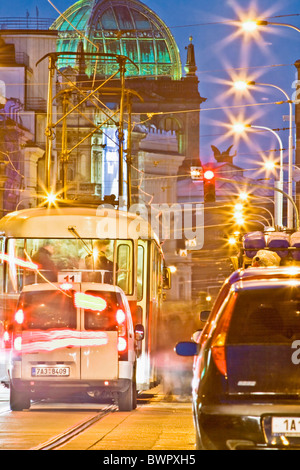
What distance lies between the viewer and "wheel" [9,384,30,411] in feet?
58.5

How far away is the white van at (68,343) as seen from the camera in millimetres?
17641

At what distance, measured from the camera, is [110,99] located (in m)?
110

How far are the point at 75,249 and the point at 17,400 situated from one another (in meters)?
4.52

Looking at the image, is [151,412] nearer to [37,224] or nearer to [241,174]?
[37,224]

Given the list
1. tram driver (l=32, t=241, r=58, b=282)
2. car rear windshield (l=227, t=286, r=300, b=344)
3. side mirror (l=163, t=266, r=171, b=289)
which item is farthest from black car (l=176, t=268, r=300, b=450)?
side mirror (l=163, t=266, r=171, b=289)

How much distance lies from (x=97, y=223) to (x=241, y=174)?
10000 centimetres

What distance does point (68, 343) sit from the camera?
17734 mm

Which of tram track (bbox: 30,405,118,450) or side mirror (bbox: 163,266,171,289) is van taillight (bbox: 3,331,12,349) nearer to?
tram track (bbox: 30,405,118,450)

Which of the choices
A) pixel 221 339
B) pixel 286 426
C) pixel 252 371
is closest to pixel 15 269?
pixel 221 339

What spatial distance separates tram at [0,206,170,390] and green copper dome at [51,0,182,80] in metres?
92.9

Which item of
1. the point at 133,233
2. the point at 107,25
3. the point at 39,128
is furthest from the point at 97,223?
the point at 107,25

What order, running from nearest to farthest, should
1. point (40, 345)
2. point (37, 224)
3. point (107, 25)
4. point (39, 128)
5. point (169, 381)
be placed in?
point (40, 345), point (37, 224), point (169, 381), point (39, 128), point (107, 25)

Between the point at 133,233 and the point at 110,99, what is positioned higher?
the point at 110,99

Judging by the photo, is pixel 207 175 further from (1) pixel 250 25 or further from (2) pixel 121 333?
(2) pixel 121 333
